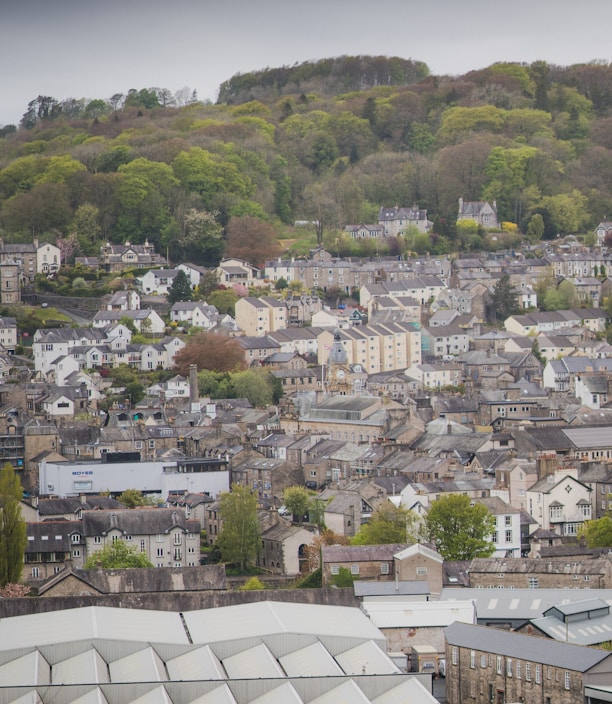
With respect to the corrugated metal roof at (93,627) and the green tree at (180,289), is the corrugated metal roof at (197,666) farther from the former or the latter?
the green tree at (180,289)

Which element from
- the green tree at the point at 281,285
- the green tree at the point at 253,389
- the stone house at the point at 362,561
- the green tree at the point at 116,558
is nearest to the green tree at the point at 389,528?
the stone house at the point at 362,561

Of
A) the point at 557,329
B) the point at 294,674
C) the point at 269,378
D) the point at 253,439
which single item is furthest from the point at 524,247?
the point at 294,674

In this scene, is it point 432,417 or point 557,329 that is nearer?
point 432,417

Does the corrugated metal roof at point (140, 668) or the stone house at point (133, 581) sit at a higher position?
the corrugated metal roof at point (140, 668)

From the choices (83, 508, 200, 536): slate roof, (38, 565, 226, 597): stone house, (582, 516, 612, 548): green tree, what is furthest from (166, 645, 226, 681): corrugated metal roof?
(83, 508, 200, 536): slate roof

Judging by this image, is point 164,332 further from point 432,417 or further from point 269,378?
point 432,417

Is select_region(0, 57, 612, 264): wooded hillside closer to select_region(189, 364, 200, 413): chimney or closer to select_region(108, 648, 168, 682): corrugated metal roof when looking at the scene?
select_region(189, 364, 200, 413): chimney
